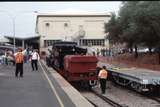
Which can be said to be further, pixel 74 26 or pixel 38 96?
pixel 74 26

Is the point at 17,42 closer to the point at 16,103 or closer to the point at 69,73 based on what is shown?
the point at 69,73

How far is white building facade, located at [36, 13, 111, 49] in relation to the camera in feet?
416

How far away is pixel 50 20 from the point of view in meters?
130

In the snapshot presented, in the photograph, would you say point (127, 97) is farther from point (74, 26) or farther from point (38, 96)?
point (74, 26)

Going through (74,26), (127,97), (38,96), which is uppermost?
(74,26)

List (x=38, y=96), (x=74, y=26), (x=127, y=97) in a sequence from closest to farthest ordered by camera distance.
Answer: (x=38, y=96) < (x=127, y=97) < (x=74, y=26)

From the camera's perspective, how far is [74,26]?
131125mm

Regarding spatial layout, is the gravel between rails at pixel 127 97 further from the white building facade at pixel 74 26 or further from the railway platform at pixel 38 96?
the white building facade at pixel 74 26

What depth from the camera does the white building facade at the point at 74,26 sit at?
416 ft

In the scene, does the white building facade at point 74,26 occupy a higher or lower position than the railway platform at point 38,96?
higher

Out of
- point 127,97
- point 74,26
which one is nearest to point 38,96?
point 127,97

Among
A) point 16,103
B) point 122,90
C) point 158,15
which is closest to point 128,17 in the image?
point 158,15

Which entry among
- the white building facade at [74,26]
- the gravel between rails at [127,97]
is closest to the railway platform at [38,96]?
the gravel between rails at [127,97]

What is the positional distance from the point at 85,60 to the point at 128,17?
28.3 metres
